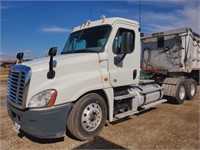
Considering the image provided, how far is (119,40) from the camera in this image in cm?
508

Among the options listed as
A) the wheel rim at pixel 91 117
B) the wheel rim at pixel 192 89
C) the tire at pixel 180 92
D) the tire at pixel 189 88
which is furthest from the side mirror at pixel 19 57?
the wheel rim at pixel 192 89

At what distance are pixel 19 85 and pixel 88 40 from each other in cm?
215

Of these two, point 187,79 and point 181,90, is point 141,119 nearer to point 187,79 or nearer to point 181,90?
point 181,90

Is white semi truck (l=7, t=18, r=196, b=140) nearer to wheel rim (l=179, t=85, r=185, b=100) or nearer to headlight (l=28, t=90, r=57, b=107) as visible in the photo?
headlight (l=28, t=90, r=57, b=107)

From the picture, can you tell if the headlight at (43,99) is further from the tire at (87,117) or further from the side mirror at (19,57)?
the side mirror at (19,57)

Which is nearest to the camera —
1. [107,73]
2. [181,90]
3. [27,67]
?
[27,67]

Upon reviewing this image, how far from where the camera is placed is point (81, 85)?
14.0 feet

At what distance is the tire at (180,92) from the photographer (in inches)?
309

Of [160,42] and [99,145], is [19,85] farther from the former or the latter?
[160,42]

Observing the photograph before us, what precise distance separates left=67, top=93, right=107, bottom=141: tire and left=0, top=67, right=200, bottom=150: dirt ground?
0.19 metres

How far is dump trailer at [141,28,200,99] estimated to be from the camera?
8.38 metres

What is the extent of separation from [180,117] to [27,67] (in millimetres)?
4721

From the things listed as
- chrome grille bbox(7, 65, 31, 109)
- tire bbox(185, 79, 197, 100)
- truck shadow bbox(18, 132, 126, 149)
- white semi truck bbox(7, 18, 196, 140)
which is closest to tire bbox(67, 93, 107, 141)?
white semi truck bbox(7, 18, 196, 140)

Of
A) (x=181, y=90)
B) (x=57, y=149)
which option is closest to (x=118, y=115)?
(x=57, y=149)
